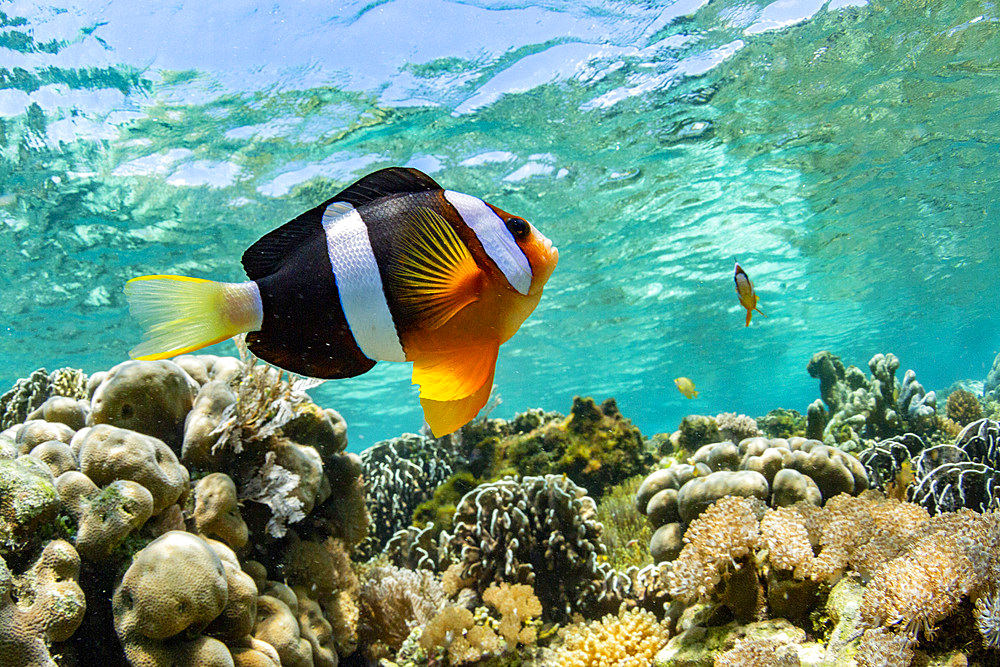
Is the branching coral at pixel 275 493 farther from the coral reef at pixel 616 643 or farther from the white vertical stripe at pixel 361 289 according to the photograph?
the white vertical stripe at pixel 361 289

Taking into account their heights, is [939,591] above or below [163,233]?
below

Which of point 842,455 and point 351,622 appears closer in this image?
point 351,622

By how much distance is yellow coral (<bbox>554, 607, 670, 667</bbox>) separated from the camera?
13.1 feet

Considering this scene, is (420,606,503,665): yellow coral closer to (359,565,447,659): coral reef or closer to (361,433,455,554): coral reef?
(359,565,447,659): coral reef

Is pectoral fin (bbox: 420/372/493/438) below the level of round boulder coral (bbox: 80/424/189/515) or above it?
above

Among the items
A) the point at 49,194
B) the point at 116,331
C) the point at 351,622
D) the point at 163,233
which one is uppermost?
the point at 49,194

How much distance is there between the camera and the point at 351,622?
465cm

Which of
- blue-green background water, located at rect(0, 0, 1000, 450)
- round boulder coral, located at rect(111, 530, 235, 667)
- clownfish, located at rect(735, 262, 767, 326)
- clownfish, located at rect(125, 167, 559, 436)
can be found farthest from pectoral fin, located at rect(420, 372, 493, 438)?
blue-green background water, located at rect(0, 0, 1000, 450)

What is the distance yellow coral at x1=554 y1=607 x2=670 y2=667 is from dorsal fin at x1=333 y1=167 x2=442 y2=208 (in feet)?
13.7

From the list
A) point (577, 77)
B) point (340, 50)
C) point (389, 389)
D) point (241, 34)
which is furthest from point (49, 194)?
point (389, 389)

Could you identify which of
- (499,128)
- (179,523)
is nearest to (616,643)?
(179,523)

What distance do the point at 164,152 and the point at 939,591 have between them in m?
14.2

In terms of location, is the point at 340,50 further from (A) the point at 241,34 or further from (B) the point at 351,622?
(B) the point at 351,622

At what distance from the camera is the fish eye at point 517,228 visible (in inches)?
40.1
